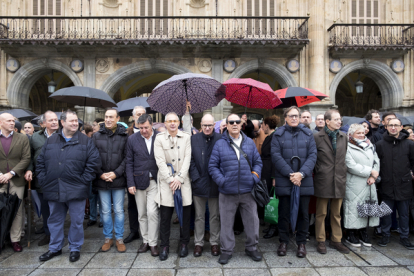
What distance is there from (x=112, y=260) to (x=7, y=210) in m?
1.69

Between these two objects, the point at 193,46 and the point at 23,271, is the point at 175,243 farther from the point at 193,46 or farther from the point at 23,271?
the point at 193,46

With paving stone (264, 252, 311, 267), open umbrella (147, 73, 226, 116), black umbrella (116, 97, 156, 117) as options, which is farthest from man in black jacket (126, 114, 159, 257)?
black umbrella (116, 97, 156, 117)

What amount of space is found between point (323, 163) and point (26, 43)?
11.8 m

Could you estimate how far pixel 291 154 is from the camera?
386cm

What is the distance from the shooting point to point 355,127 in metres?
4.23

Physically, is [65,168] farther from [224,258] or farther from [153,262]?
[224,258]

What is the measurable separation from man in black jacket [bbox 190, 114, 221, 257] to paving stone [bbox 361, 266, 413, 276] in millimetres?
1895

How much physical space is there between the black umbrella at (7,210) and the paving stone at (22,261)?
0.28m

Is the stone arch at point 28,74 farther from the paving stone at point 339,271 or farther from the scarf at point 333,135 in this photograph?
the paving stone at point 339,271

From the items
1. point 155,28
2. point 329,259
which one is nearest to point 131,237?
point 329,259

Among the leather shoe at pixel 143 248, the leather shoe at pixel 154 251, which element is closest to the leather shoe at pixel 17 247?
the leather shoe at pixel 143 248

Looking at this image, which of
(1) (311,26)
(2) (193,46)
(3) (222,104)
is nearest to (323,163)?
(3) (222,104)

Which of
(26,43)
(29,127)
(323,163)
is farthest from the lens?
(26,43)

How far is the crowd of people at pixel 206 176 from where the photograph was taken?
3.71 metres
